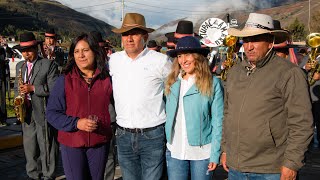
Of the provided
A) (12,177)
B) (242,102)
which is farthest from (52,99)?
(12,177)

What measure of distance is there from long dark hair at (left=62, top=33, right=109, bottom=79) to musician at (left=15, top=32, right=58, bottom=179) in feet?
6.17

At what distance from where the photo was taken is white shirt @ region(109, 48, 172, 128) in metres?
3.67

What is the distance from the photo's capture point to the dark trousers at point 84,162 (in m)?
3.48

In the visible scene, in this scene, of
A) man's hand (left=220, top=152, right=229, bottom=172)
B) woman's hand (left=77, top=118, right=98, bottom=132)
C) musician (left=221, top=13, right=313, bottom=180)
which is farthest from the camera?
man's hand (left=220, top=152, right=229, bottom=172)

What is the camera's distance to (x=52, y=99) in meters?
3.58

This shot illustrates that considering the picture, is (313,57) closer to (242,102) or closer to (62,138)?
(242,102)

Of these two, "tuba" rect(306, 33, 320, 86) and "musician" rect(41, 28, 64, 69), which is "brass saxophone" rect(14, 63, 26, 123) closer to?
"musician" rect(41, 28, 64, 69)

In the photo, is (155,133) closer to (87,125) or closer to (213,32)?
(87,125)

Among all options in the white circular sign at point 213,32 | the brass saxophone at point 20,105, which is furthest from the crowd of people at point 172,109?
the white circular sign at point 213,32

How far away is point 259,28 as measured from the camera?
3.10 meters

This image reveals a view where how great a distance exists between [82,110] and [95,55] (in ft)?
1.71

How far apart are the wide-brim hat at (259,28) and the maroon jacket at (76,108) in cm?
135

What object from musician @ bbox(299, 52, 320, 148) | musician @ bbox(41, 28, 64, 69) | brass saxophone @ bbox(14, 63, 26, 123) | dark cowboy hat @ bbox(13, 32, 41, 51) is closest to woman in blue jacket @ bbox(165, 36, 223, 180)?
brass saxophone @ bbox(14, 63, 26, 123)

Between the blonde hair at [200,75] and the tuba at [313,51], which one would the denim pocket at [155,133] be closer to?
the blonde hair at [200,75]
